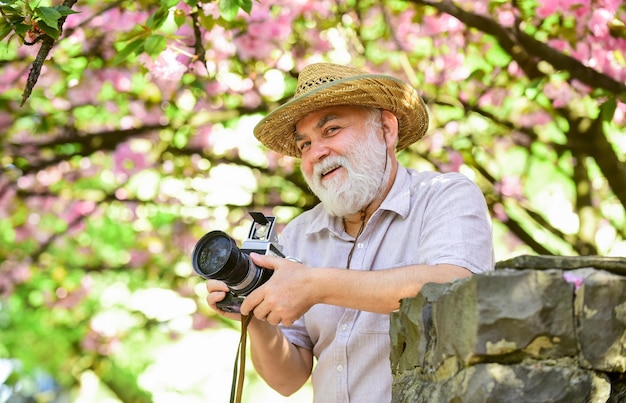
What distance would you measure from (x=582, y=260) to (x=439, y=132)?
415cm

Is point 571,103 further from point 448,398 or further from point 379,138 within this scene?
point 448,398

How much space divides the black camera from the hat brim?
1.75ft

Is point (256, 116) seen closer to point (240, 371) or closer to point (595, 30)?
point (595, 30)

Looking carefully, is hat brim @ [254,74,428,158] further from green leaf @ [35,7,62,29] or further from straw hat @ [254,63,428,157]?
green leaf @ [35,7,62,29]

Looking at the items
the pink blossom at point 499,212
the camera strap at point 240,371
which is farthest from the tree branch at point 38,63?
the pink blossom at point 499,212

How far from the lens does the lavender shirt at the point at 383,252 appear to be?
269 cm

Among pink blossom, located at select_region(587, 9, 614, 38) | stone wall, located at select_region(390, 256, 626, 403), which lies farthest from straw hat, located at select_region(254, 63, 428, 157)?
pink blossom, located at select_region(587, 9, 614, 38)

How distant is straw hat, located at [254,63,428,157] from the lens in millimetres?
3029

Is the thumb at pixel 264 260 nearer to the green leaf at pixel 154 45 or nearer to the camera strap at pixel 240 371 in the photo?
the camera strap at pixel 240 371

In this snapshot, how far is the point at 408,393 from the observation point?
86.1 inches

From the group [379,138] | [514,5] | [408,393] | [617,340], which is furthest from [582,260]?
[514,5]

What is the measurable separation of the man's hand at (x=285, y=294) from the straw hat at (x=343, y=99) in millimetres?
709

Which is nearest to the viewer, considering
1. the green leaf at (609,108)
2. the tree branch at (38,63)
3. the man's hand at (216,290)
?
the tree branch at (38,63)

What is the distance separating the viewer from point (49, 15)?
8.59 feet
